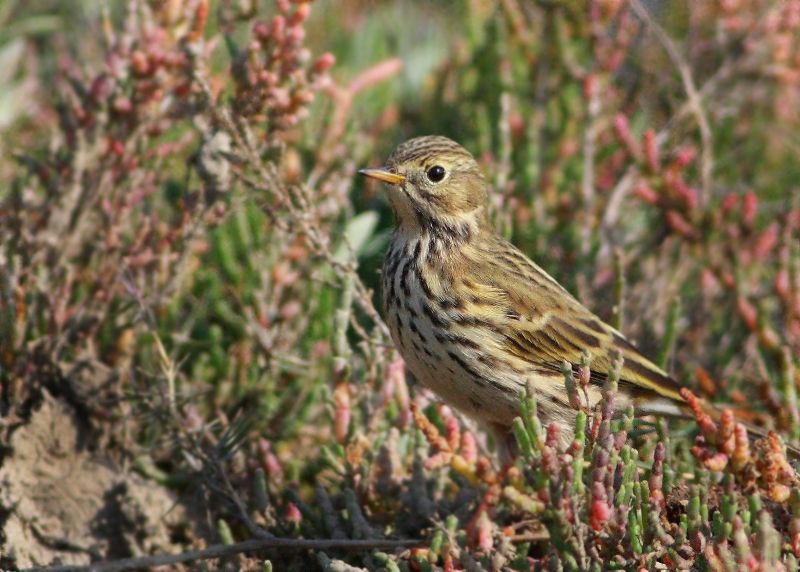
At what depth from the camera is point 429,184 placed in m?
4.36

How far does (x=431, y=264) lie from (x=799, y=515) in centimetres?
173

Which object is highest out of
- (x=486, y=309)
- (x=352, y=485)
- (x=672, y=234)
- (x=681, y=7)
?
(x=681, y=7)

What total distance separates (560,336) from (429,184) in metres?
0.79

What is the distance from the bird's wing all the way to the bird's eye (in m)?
0.35

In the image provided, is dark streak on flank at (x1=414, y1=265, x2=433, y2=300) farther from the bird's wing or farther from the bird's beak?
the bird's beak

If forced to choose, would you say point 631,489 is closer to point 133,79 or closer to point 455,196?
point 455,196

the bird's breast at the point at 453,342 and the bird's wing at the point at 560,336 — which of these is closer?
the bird's breast at the point at 453,342

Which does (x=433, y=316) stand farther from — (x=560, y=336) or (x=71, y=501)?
(x=71, y=501)

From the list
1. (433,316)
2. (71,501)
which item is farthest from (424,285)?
(71,501)

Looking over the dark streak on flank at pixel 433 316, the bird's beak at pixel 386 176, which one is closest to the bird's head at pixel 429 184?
the bird's beak at pixel 386 176

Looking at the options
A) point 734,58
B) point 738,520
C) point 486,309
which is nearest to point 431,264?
point 486,309

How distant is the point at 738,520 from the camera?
2.65 metres

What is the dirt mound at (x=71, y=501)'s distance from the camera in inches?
160

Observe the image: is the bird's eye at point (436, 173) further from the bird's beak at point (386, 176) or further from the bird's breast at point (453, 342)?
the bird's breast at point (453, 342)
